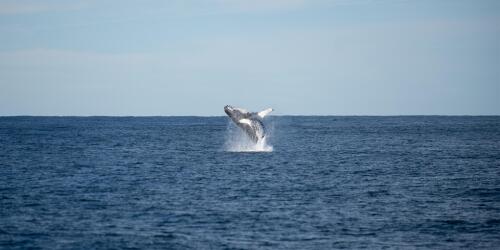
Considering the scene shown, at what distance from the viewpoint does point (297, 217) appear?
31.5 metres

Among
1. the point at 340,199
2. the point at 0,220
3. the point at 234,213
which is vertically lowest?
the point at 0,220

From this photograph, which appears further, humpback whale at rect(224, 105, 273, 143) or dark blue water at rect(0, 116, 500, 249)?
humpback whale at rect(224, 105, 273, 143)

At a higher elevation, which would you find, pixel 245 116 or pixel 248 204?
pixel 245 116

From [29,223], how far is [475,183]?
2782 cm

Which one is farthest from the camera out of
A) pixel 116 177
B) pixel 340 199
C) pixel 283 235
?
pixel 116 177

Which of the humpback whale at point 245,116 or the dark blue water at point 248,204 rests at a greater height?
the humpback whale at point 245,116

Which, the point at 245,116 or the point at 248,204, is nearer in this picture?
the point at 248,204

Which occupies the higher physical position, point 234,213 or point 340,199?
point 340,199

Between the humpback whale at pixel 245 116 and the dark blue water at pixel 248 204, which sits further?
the humpback whale at pixel 245 116

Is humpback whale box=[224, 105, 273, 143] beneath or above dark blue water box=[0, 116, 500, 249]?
above

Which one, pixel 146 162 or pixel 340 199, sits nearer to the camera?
pixel 340 199

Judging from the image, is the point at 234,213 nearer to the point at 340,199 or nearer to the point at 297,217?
the point at 297,217

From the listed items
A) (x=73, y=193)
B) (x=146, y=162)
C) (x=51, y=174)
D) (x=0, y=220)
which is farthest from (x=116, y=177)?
(x=0, y=220)

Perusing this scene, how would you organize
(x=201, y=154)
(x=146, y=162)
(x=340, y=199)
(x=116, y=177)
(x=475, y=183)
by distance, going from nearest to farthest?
(x=340, y=199) < (x=475, y=183) < (x=116, y=177) < (x=146, y=162) < (x=201, y=154)
